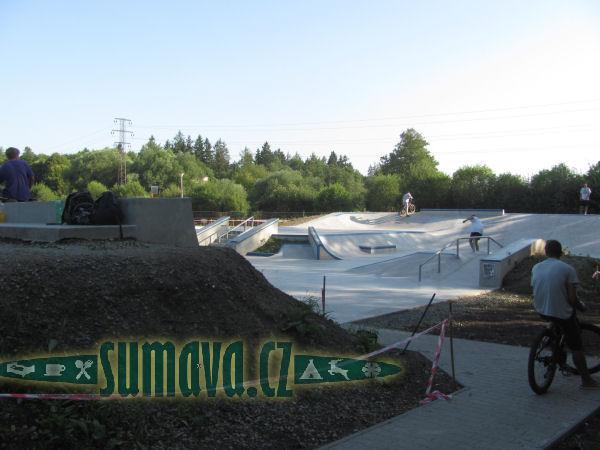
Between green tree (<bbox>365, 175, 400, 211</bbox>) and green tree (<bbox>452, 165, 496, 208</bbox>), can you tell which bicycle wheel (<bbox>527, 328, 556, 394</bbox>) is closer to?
green tree (<bbox>452, 165, 496, 208</bbox>)

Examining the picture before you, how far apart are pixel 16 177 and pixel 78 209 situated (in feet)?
7.58

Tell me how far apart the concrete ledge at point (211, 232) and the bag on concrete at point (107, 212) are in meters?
16.5

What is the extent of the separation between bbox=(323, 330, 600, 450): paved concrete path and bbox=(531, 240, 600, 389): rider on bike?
0.39 m

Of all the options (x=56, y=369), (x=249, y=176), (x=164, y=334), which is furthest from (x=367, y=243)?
(x=249, y=176)

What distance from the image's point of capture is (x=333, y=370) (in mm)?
4938

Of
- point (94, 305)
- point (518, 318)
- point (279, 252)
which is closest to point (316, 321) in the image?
point (94, 305)

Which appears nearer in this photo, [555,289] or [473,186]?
[555,289]

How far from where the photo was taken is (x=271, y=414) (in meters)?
4.02

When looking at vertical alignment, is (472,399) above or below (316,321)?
below

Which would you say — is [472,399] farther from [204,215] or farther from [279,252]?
[204,215]

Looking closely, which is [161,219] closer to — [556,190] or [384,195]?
[556,190]

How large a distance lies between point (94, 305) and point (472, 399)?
3.75 meters

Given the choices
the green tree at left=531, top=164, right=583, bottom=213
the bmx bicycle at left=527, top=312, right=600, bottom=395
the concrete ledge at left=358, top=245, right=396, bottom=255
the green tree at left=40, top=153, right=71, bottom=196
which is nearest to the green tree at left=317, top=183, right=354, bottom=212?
the green tree at left=531, top=164, right=583, bottom=213

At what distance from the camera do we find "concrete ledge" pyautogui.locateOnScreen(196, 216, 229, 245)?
24.2 m
